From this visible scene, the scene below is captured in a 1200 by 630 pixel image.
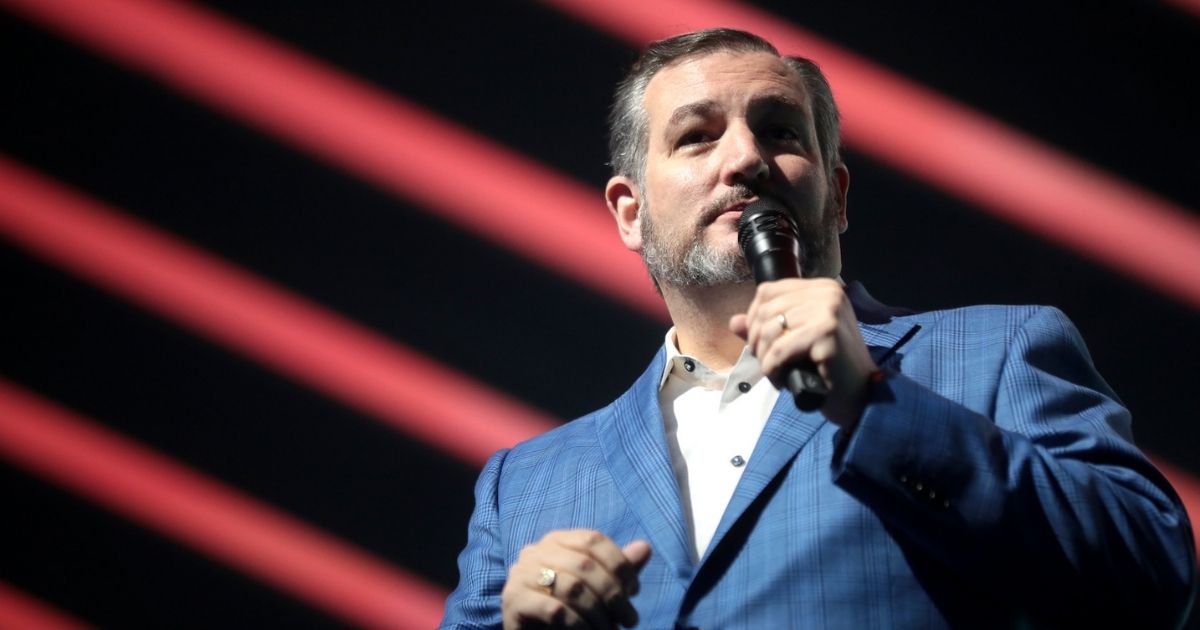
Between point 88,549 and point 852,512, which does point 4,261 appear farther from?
point 852,512

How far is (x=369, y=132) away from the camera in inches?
78.5

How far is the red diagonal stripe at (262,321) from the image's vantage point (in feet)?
6.26

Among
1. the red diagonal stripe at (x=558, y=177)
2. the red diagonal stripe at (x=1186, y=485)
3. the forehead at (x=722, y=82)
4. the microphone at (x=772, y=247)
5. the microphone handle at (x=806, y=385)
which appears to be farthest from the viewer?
the red diagonal stripe at (x=558, y=177)

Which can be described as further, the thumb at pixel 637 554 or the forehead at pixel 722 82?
the forehead at pixel 722 82

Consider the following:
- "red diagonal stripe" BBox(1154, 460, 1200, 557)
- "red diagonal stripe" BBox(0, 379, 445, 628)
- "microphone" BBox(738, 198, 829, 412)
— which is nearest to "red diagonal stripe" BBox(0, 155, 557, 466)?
"red diagonal stripe" BBox(0, 379, 445, 628)

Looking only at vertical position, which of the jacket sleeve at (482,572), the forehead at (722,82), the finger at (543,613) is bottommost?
the finger at (543,613)

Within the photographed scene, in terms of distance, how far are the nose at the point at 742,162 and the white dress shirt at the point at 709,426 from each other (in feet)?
0.67

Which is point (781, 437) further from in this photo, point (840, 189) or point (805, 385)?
point (840, 189)

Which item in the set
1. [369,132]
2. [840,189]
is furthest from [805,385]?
[369,132]

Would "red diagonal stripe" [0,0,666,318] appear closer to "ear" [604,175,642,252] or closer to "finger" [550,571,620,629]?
"ear" [604,175,642,252]

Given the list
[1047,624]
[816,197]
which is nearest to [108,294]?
[816,197]

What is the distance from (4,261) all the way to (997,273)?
162cm

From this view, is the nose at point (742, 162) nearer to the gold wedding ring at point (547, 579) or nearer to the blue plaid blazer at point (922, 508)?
the blue plaid blazer at point (922, 508)

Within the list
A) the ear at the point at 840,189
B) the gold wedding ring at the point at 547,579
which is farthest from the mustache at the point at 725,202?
the gold wedding ring at the point at 547,579
